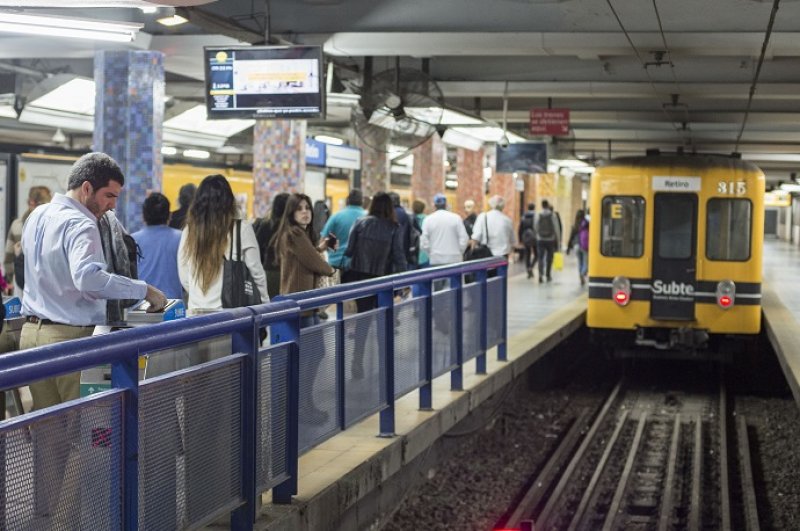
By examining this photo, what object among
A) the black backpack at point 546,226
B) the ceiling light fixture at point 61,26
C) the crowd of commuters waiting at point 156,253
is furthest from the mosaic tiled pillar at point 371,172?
the ceiling light fixture at point 61,26

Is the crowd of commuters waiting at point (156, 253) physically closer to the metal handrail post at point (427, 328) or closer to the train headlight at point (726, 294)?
the metal handrail post at point (427, 328)

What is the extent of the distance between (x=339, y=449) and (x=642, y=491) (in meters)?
4.53

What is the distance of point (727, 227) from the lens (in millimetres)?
15406

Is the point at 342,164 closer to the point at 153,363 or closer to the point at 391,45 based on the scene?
the point at 391,45

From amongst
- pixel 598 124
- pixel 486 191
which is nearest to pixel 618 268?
pixel 598 124

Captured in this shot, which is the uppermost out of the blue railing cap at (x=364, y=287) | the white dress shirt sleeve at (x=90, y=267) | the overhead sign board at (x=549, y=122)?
the overhead sign board at (x=549, y=122)

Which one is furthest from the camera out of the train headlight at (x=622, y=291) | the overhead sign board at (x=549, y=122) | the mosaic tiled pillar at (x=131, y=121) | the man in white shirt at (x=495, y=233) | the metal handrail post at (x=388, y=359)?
the overhead sign board at (x=549, y=122)

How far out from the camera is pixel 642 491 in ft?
36.4

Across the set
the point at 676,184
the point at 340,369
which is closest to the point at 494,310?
the point at 676,184

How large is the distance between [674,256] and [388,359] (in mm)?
8489

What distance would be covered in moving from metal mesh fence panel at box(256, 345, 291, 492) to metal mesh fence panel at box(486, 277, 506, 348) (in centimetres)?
573

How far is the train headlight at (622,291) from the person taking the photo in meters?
15.7

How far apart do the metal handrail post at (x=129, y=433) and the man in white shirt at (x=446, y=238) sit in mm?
10880

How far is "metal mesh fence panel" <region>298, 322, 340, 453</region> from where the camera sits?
627cm
